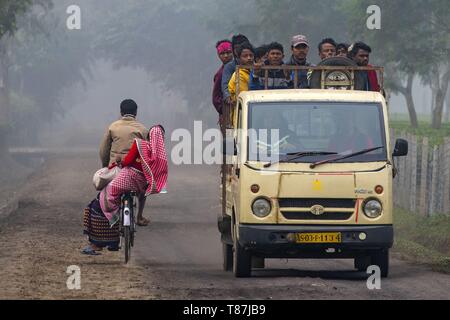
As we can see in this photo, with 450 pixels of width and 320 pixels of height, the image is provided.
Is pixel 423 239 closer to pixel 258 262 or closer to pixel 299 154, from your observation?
pixel 258 262

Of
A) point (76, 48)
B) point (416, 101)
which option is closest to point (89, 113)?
point (416, 101)

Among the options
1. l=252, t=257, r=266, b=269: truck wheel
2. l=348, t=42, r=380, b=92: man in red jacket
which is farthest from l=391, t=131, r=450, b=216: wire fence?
l=252, t=257, r=266, b=269: truck wheel

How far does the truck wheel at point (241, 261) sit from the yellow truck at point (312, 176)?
0.04 ft

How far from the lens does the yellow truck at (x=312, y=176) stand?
1258 cm

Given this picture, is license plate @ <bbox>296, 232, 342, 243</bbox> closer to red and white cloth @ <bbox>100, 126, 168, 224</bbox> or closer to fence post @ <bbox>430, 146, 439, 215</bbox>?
red and white cloth @ <bbox>100, 126, 168, 224</bbox>

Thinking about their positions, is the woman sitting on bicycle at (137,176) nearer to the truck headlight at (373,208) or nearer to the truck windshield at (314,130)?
the truck windshield at (314,130)

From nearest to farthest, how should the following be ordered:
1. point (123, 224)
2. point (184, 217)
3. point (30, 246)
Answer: point (123, 224)
point (30, 246)
point (184, 217)

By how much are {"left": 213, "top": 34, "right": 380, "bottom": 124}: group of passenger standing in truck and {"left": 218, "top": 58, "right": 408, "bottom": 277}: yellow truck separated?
750 mm

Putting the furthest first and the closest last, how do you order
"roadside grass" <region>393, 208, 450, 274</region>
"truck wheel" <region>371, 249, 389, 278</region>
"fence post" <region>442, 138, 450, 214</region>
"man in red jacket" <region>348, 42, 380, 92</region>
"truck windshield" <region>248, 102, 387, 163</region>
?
"fence post" <region>442, 138, 450, 214</region> < "roadside grass" <region>393, 208, 450, 274</region> < "man in red jacket" <region>348, 42, 380, 92</region> < "truck wheel" <region>371, 249, 389, 278</region> < "truck windshield" <region>248, 102, 387, 163</region>

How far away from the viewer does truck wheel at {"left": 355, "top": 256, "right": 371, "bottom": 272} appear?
45.6 feet

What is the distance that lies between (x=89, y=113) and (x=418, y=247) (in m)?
151
